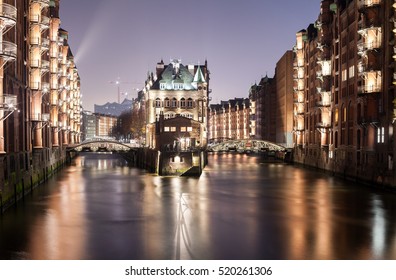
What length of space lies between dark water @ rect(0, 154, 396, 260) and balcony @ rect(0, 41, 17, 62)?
11.9 meters

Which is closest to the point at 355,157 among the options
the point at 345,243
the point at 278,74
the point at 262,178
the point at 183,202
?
the point at 262,178

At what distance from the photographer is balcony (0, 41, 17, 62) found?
36.2 m

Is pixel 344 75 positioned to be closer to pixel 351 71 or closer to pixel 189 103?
pixel 351 71

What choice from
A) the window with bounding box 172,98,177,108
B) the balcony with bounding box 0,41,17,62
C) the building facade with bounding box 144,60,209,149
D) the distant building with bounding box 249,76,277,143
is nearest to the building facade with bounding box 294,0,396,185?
the building facade with bounding box 144,60,209,149

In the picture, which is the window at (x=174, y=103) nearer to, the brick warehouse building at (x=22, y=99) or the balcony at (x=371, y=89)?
the brick warehouse building at (x=22, y=99)

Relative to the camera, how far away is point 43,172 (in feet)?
216

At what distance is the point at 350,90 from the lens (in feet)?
217

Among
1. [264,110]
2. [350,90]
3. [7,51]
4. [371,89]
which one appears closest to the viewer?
[7,51]

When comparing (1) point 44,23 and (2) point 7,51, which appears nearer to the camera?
(2) point 7,51

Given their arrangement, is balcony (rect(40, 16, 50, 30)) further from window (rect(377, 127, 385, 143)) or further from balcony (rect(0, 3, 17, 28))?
window (rect(377, 127, 385, 143))

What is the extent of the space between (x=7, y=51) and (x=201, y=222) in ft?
64.5

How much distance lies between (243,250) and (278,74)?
104 meters

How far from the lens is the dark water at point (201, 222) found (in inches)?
1171

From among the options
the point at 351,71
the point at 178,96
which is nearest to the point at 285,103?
the point at 178,96
